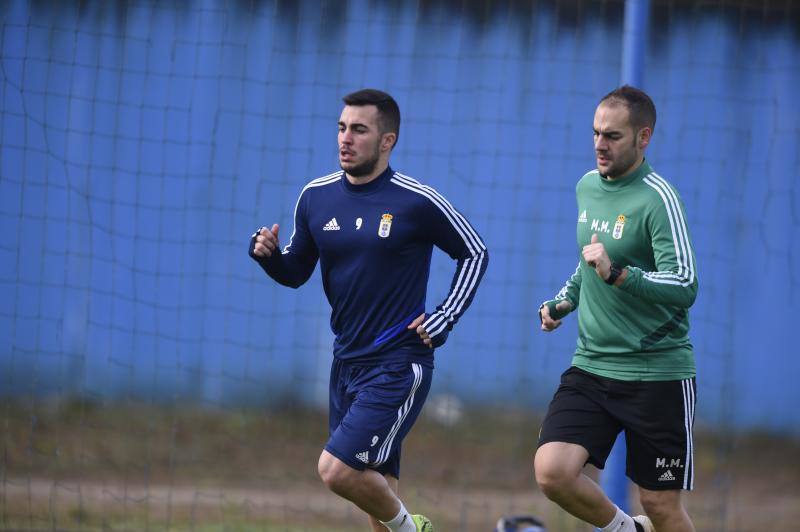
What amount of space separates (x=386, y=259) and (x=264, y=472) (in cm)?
334

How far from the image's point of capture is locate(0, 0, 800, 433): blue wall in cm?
812

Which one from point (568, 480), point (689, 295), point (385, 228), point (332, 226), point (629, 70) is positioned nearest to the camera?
point (689, 295)

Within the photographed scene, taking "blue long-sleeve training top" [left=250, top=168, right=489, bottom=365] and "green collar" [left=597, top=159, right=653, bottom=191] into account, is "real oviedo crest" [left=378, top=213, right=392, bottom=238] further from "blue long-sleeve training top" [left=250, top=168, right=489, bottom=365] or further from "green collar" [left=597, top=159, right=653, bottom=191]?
"green collar" [left=597, top=159, right=653, bottom=191]

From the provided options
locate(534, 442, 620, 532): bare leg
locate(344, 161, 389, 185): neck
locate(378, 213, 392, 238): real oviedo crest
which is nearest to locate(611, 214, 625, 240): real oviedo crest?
locate(534, 442, 620, 532): bare leg

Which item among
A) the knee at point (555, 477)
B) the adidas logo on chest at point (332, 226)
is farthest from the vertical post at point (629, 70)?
the adidas logo on chest at point (332, 226)

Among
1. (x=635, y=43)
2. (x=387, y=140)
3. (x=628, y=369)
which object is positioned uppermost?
(x=635, y=43)

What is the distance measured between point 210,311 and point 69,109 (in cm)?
169

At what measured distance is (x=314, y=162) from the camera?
27.4 ft

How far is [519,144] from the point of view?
27.3 feet

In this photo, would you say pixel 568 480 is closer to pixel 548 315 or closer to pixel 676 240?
pixel 548 315

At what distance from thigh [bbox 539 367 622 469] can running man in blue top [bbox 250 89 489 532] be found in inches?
24.4

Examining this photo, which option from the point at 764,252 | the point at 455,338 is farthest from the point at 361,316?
the point at 764,252

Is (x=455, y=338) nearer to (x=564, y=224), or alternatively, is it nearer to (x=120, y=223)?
(x=564, y=224)

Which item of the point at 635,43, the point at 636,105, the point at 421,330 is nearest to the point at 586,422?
the point at 421,330
